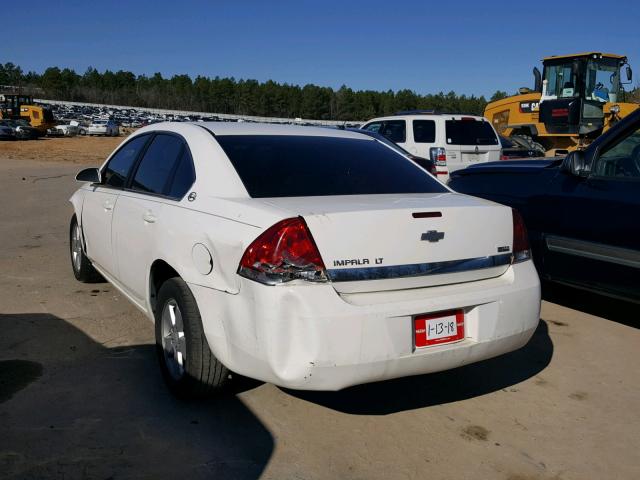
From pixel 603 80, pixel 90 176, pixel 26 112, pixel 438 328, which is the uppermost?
pixel 26 112

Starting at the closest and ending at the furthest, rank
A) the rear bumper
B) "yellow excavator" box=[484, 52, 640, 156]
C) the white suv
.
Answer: the rear bumper < the white suv < "yellow excavator" box=[484, 52, 640, 156]

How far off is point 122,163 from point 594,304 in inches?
171

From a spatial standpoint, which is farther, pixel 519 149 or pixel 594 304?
pixel 519 149

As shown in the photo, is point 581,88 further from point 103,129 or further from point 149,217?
point 103,129

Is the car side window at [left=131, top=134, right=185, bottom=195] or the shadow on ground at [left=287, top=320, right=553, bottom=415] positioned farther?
the car side window at [left=131, top=134, right=185, bottom=195]

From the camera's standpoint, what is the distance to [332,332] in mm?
2877

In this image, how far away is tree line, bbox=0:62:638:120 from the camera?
144 meters

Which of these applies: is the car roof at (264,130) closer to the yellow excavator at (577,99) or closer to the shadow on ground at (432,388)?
the shadow on ground at (432,388)

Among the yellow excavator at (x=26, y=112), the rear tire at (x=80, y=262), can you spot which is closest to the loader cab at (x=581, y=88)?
the rear tire at (x=80, y=262)

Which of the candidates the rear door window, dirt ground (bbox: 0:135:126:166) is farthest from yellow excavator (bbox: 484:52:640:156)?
dirt ground (bbox: 0:135:126:166)

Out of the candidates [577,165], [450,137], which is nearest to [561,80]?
[450,137]

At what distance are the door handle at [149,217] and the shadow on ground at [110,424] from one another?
0.95 m

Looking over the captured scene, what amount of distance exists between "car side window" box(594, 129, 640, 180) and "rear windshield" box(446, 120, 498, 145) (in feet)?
24.0

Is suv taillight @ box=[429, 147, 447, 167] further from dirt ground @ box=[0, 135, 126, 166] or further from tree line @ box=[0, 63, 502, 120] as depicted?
tree line @ box=[0, 63, 502, 120]
